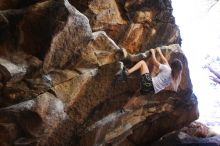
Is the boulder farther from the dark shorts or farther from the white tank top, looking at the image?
the white tank top

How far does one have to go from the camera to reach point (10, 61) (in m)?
6.66

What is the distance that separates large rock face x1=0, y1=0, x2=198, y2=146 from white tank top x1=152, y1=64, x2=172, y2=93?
49 centimetres

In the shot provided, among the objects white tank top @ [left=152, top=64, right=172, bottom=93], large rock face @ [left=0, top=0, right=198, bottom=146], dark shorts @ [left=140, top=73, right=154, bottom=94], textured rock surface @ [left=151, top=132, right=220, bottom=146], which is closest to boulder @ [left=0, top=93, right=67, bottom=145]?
large rock face @ [left=0, top=0, right=198, bottom=146]

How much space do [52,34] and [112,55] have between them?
7.00 feet

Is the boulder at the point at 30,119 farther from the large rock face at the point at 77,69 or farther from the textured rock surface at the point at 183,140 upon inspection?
the textured rock surface at the point at 183,140

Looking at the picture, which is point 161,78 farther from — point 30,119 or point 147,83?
point 30,119

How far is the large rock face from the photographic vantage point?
6891 mm

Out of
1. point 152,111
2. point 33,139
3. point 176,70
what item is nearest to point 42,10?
point 33,139

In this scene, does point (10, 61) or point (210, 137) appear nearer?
point (10, 61)

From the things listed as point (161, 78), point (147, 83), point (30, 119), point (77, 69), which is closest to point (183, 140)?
point (161, 78)

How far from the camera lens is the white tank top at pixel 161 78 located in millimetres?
8738

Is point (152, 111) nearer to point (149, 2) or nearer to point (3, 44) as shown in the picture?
point (149, 2)

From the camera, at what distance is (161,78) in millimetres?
8859

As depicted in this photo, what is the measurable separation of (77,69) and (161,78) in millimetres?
2667
